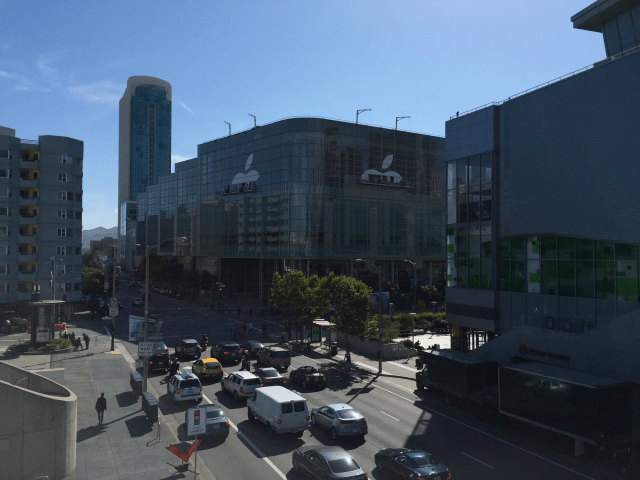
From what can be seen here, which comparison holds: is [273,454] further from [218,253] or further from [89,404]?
[218,253]

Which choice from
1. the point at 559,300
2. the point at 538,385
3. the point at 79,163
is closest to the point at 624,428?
the point at 538,385

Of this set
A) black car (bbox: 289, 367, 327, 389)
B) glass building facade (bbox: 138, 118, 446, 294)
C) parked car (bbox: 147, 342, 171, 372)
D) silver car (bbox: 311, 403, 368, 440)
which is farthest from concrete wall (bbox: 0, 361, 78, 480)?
glass building facade (bbox: 138, 118, 446, 294)

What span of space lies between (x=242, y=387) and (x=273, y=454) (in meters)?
8.37

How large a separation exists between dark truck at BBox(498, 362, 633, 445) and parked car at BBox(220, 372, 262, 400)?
1353 centimetres

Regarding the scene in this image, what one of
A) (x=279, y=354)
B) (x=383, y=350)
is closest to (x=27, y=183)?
(x=279, y=354)

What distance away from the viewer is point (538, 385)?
22.3 metres

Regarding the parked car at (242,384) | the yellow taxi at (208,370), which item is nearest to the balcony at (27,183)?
the yellow taxi at (208,370)

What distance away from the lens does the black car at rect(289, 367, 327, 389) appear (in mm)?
31375

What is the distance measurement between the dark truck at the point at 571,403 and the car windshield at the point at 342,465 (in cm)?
1016

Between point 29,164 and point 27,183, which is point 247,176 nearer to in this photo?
point 29,164

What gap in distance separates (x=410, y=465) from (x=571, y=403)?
834 centimetres

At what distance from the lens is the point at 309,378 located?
3144cm

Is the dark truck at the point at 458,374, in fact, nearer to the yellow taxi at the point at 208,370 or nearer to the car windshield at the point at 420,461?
the car windshield at the point at 420,461

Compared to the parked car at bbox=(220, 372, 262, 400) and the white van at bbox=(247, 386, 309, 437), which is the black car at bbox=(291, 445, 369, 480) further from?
the parked car at bbox=(220, 372, 262, 400)
